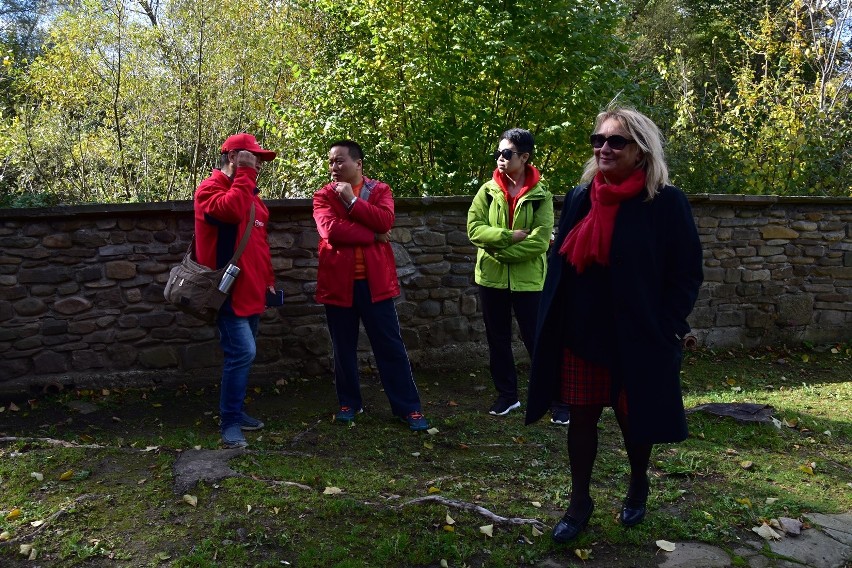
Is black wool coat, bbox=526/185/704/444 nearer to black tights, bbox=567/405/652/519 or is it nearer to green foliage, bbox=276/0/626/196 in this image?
black tights, bbox=567/405/652/519

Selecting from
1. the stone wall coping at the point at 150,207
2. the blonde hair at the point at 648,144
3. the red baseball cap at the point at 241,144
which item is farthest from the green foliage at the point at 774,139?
the blonde hair at the point at 648,144

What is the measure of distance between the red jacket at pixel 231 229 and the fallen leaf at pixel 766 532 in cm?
289

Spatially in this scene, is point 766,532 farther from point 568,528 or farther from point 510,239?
point 510,239

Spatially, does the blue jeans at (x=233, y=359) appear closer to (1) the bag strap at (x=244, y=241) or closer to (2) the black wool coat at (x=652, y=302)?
(1) the bag strap at (x=244, y=241)

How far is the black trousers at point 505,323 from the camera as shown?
17.2ft

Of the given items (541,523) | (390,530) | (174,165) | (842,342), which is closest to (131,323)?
(390,530)

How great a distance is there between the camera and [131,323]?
18.9ft

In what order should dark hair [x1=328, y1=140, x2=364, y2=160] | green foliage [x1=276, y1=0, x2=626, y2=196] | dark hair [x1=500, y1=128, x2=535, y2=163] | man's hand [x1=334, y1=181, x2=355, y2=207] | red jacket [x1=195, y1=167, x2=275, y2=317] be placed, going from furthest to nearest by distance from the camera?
green foliage [x1=276, y1=0, x2=626, y2=196] < dark hair [x1=500, y1=128, x2=535, y2=163] < dark hair [x1=328, y1=140, x2=364, y2=160] < man's hand [x1=334, y1=181, x2=355, y2=207] < red jacket [x1=195, y1=167, x2=275, y2=317]

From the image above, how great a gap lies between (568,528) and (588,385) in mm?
638

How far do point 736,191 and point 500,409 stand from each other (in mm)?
5628

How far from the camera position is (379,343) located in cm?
503

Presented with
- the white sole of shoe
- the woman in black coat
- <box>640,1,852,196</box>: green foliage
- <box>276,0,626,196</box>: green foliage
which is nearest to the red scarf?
the woman in black coat

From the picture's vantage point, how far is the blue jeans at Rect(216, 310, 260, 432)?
4.61m

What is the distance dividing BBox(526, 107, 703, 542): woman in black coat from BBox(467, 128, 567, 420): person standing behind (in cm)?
173
